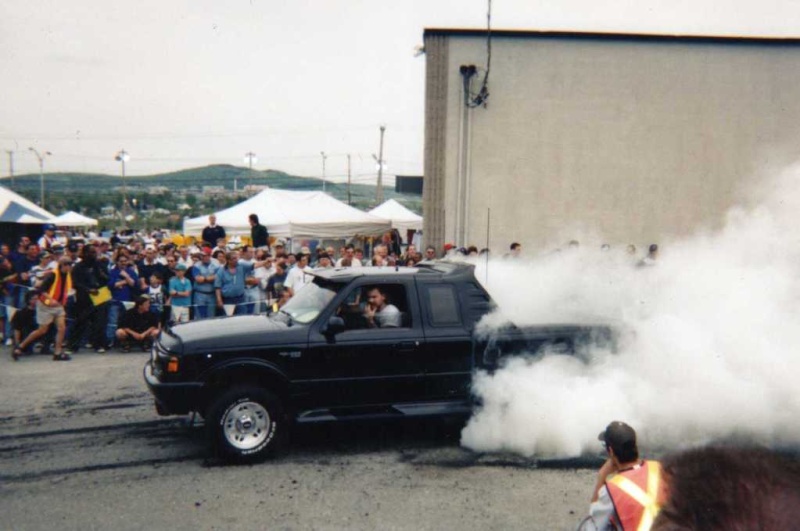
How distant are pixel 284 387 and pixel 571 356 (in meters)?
2.91

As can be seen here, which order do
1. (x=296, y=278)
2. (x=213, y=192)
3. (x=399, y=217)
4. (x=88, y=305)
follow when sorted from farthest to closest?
(x=213, y=192), (x=399, y=217), (x=296, y=278), (x=88, y=305)

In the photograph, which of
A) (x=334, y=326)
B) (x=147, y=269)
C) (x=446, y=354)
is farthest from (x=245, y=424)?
(x=147, y=269)

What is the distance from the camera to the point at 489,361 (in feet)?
21.2

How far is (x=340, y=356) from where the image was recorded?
625cm

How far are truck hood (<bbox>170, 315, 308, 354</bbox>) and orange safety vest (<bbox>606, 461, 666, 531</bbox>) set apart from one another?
4.18 meters

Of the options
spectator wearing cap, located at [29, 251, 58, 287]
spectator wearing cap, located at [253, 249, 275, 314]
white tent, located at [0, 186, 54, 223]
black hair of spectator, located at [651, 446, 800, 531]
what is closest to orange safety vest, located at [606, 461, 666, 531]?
black hair of spectator, located at [651, 446, 800, 531]

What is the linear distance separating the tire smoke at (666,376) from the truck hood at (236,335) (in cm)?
194

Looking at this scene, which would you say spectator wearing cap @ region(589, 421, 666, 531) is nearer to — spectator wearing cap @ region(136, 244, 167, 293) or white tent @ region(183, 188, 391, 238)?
spectator wearing cap @ region(136, 244, 167, 293)

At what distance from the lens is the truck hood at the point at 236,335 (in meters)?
6.04

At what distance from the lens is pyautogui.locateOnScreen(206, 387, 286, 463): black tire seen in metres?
5.90

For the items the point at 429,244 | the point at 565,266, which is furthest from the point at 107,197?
the point at 565,266

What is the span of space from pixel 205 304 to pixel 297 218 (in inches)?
290

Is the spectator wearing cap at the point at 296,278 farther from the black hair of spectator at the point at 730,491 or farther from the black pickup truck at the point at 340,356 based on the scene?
the black hair of spectator at the point at 730,491

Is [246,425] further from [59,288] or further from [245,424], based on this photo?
[59,288]
